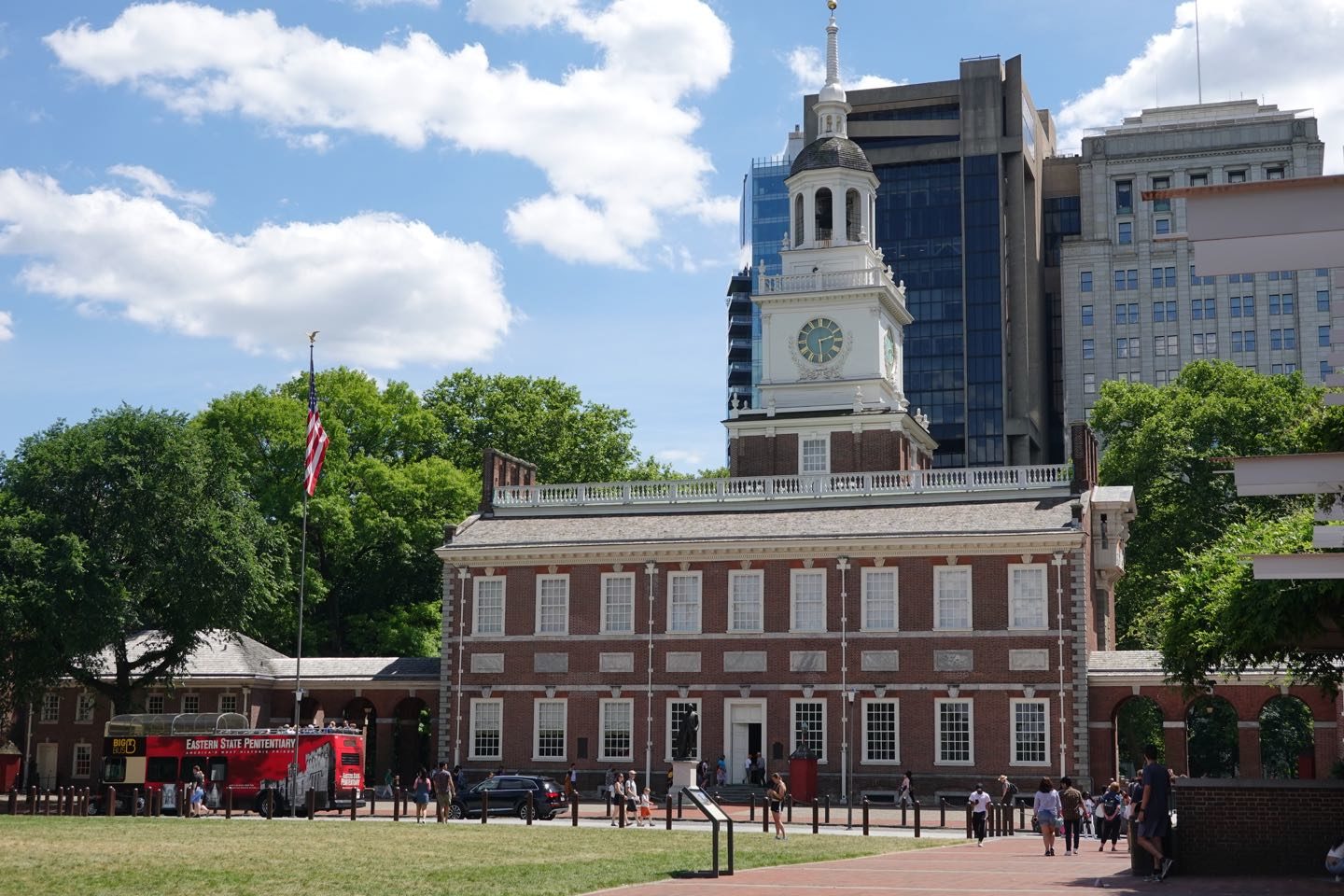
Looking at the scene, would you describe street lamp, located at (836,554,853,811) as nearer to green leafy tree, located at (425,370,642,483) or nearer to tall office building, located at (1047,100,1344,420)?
green leafy tree, located at (425,370,642,483)

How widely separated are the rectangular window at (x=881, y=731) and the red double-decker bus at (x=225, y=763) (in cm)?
1521

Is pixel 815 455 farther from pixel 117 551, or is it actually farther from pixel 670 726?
pixel 117 551

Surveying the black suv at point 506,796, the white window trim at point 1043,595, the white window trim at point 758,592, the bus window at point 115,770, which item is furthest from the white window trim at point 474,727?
the white window trim at point 1043,595

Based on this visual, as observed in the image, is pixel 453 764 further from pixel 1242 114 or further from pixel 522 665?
pixel 1242 114

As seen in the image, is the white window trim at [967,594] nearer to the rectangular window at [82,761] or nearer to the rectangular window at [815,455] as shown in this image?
the rectangular window at [815,455]

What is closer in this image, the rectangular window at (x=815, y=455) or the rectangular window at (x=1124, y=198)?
the rectangular window at (x=815, y=455)

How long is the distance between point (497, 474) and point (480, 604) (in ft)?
20.1

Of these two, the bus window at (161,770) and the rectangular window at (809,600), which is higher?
the rectangular window at (809,600)

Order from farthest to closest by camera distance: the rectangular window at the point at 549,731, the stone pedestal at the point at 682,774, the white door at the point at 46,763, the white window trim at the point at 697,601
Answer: the white door at the point at 46,763 < the rectangular window at the point at 549,731 < the white window trim at the point at 697,601 < the stone pedestal at the point at 682,774

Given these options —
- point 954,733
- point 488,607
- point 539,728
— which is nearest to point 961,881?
point 954,733

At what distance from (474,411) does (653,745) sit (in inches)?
1218

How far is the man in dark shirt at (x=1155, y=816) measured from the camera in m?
Answer: 23.5

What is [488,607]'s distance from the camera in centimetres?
5547

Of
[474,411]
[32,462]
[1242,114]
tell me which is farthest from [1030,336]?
[32,462]
